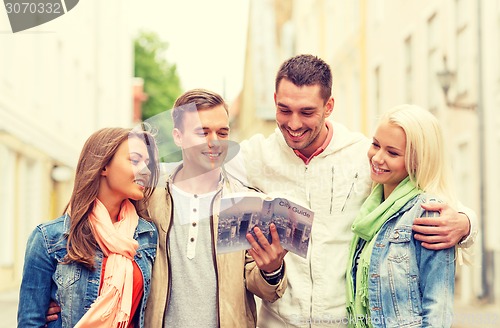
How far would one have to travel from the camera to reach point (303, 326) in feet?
9.48

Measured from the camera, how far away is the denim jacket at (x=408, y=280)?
2691mm

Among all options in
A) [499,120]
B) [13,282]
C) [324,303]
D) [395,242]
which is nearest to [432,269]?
[395,242]

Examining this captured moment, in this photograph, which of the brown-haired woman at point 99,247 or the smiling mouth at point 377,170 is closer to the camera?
the brown-haired woman at point 99,247

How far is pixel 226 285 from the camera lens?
278 centimetres

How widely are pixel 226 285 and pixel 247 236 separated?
240 millimetres

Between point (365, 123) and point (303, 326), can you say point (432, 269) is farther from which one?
point (365, 123)

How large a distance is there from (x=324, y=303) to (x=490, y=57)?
8.89m

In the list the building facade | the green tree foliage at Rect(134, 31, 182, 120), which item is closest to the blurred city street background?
the building facade

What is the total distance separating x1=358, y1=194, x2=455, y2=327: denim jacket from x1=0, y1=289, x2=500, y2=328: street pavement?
6182 mm

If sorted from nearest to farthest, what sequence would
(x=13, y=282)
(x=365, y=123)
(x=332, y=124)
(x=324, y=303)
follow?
(x=324, y=303) → (x=332, y=124) → (x=13, y=282) → (x=365, y=123)

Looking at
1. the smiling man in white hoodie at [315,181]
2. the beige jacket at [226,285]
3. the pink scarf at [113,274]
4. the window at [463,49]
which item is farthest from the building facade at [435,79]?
the pink scarf at [113,274]

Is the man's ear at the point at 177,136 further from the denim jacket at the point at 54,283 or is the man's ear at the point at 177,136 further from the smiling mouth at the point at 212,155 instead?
Answer: the denim jacket at the point at 54,283

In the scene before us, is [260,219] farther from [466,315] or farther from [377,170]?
[466,315]

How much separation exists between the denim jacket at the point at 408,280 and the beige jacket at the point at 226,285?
33 cm
